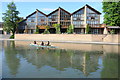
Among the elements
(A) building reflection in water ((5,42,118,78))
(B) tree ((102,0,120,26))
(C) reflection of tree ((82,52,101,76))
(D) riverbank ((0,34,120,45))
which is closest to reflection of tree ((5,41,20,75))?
(A) building reflection in water ((5,42,118,78))

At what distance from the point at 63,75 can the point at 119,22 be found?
35.4m

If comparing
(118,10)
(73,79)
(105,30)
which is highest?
(118,10)

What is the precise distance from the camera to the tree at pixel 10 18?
6007cm

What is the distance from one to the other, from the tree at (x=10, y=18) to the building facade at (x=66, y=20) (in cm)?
476

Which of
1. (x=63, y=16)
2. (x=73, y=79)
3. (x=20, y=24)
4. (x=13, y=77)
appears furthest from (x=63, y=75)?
(x=20, y=24)

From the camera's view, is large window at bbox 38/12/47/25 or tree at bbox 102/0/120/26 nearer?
tree at bbox 102/0/120/26

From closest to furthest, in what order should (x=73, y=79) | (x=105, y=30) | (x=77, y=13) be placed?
(x=73, y=79), (x=105, y=30), (x=77, y=13)

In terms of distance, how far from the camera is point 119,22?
1654 inches

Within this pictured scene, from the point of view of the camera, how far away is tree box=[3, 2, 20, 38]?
197 feet

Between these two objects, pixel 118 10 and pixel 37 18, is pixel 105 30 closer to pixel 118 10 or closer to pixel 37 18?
pixel 118 10

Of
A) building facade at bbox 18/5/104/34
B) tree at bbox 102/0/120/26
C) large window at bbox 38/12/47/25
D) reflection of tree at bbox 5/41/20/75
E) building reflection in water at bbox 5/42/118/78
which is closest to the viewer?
reflection of tree at bbox 5/41/20/75

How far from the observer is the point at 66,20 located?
61656 millimetres

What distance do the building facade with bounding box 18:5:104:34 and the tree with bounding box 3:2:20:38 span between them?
4.76 m

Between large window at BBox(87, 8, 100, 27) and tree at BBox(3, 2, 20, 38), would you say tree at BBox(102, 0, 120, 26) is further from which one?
tree at BBox(3, 2, 20, 38)
